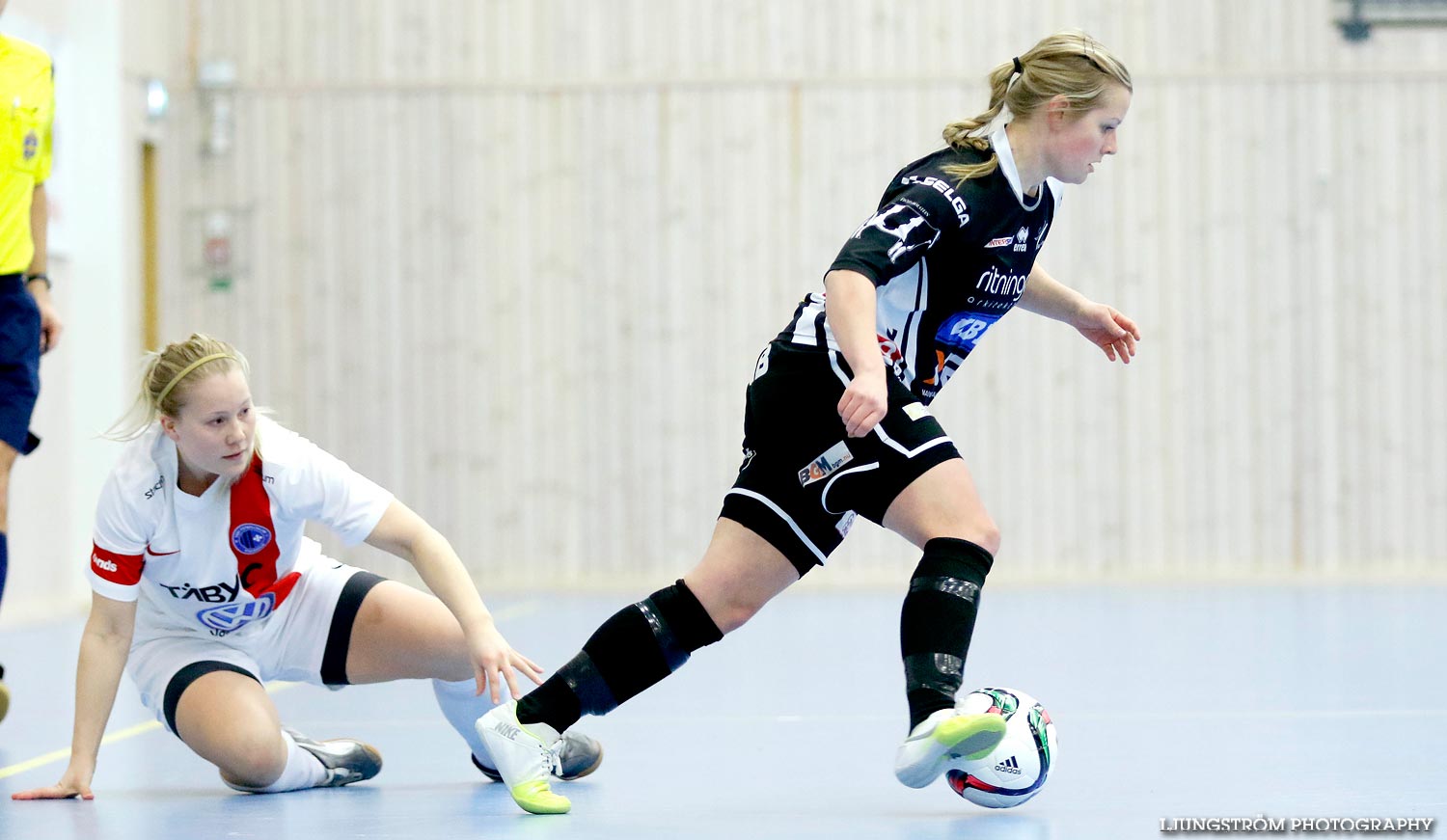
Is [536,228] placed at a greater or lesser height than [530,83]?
lesser

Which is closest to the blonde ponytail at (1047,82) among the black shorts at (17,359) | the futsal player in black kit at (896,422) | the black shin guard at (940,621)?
the futsal player in black kit at (896,422)

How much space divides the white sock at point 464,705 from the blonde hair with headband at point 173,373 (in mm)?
652

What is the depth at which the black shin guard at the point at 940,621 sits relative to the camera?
2.11 m

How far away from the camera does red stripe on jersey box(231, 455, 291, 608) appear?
250 centimetres

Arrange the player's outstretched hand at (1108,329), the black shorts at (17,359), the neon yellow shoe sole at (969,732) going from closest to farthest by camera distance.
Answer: the neon yellow shoe sole at (969,732)
the player's outstretched hand at (1108,329)
the black shorts at (17,359)

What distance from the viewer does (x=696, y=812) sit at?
2.27 meters

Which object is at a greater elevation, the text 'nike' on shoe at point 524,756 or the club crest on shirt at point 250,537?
the club crest on shirt at point 250,537

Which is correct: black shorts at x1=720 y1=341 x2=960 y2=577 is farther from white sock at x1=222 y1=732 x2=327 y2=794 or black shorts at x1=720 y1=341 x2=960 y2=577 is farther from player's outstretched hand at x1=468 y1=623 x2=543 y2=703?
white sock at x1=222 y1=732 x2=327 y2=794

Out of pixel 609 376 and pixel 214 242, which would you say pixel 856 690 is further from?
pixel 214 242

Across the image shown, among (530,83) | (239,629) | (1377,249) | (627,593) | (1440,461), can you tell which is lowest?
(627,593)

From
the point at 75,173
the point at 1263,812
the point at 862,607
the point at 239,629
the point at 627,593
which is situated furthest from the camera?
the point at 627,593

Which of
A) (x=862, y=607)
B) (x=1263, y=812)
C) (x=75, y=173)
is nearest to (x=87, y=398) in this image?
(x=75, y=173)

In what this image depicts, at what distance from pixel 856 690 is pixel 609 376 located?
4635mm

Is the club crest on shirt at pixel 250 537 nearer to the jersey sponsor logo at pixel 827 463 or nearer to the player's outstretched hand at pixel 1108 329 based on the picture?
the jersey sponsor logo at pixel 827 463
